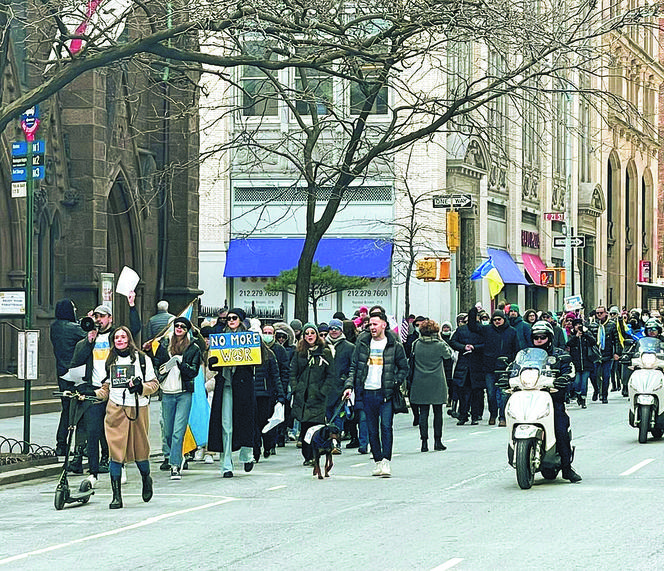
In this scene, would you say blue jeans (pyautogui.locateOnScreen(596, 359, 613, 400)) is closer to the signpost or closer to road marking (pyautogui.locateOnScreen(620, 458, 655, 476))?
road marking (pyautogui.locateOnScreen(620, 458, 655, 476))

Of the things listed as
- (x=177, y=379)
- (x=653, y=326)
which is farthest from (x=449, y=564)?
(x=653, y=326)

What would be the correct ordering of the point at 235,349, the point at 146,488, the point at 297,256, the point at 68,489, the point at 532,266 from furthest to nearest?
1. the point at 532,266
2. the point at 297,256
3. the point at 235,349
4. the point at 146,488
5. the point at 68,489

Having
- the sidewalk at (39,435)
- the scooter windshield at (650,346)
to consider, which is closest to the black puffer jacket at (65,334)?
the sidewalk at (39,435)

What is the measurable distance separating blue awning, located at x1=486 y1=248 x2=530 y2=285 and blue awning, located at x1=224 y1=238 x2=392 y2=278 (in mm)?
6315

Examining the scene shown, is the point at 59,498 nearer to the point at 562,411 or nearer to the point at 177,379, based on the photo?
the point at 177,379

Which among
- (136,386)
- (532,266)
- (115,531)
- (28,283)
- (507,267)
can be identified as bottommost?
(115,531)

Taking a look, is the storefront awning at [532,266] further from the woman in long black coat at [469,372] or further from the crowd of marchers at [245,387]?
the crowd of marchers at [245,387]

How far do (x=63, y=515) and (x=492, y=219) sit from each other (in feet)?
126

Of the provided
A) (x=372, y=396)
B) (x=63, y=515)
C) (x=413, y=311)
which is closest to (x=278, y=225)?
(x=413, y=311)

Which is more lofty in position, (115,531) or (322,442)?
(322,442)

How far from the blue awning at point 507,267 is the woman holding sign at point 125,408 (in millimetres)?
35276

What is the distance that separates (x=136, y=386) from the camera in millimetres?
13398

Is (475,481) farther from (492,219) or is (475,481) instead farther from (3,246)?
(492,219)

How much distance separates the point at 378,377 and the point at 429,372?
11.3 feet
